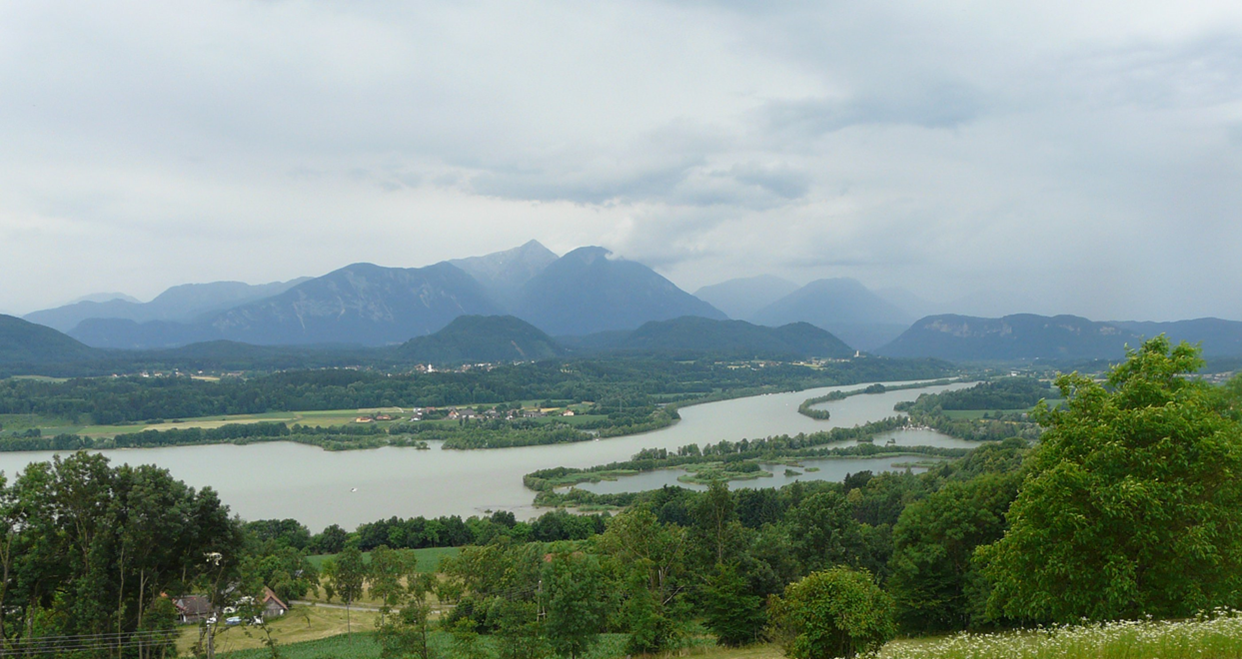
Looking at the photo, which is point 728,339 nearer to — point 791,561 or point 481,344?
point 481,344

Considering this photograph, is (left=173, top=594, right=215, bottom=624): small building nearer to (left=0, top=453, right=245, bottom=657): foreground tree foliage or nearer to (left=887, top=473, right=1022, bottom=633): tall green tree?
(left=0, top=453, right=245, bottom=657): foreground tree foliage

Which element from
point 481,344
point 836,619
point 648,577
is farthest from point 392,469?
point 481,344

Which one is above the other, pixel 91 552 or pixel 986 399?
pixel 91 552

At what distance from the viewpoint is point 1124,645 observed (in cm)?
516

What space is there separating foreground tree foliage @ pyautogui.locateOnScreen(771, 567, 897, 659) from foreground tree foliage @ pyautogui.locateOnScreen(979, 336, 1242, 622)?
179 cm

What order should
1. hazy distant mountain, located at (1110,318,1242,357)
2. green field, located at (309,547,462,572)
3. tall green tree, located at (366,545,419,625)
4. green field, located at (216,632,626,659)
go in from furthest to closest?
hazy distant mountain, located at (1110,318,1242,357), green field, located at (309,547,462,572), tall green tree, located at (366,545,419,625), green field, located at (216,632,626,659)

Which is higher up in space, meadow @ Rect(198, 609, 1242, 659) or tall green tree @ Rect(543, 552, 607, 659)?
meadow @ Rect(198, 609, 1242, 659)

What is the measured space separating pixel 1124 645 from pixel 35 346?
5417 inches

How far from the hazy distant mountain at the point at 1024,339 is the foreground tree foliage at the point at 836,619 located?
168983 mm

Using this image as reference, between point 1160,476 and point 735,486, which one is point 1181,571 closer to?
point 1160,476

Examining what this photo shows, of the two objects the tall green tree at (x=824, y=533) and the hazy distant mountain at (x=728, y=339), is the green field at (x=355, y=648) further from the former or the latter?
the hazy distant mountain at (x=728, y=339)

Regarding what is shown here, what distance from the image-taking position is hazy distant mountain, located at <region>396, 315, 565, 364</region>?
14338 cm

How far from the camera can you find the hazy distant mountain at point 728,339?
159625 millimetres

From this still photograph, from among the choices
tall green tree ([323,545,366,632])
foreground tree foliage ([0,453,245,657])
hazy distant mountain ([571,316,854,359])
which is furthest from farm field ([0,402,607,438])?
hazy distant mountain ([571,316,854,359])
